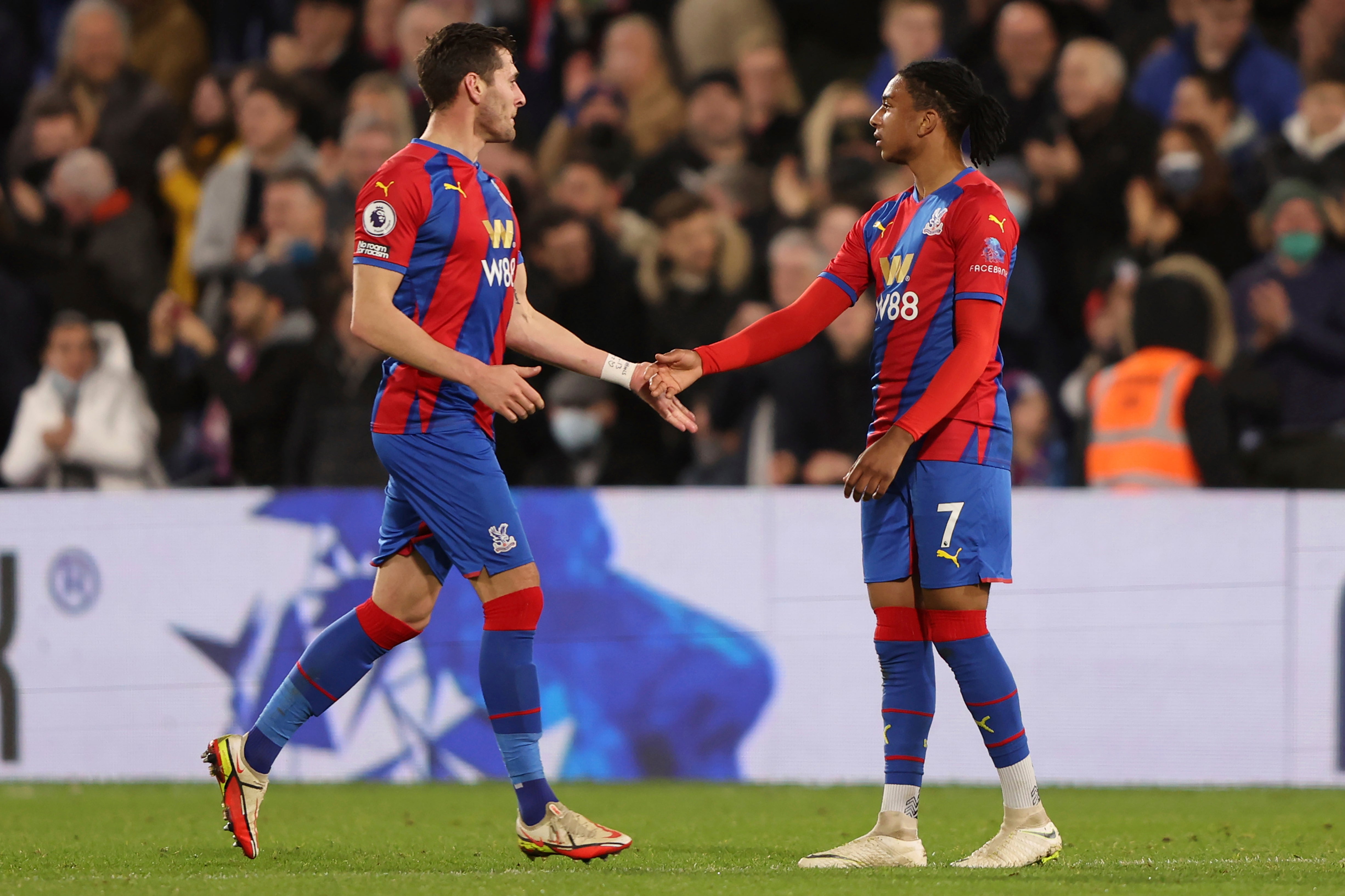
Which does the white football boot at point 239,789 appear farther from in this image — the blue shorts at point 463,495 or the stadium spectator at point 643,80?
the stadium spectator at point 643,80

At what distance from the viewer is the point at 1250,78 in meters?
9.22

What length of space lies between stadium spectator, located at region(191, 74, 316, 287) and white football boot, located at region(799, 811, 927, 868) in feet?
21.6

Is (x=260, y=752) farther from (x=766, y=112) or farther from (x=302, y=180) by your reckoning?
(x=766, y=112)

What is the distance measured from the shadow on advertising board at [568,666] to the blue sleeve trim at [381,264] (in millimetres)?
2968

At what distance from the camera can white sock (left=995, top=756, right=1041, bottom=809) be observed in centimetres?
451

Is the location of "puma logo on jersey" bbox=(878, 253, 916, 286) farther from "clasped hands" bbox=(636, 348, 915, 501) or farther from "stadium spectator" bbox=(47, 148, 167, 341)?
"stadium spectator" bbox=(47, 148, 167, 341)

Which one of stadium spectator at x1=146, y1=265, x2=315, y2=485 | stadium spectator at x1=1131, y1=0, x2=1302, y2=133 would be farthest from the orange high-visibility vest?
stadium spectator at x1=146, y1=265, x2=315, y2=485

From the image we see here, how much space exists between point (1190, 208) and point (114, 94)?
6.66m

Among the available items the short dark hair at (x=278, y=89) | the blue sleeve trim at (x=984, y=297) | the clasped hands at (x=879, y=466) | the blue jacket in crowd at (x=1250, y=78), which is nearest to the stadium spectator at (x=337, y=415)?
the short dark hair at (x=278, y=89)

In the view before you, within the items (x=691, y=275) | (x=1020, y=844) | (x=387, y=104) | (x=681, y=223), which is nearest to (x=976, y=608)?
(x=1020, y=844)

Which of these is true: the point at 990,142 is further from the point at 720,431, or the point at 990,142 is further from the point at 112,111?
the point at 112,111

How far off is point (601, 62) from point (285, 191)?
2.26 m

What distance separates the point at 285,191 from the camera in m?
9.56

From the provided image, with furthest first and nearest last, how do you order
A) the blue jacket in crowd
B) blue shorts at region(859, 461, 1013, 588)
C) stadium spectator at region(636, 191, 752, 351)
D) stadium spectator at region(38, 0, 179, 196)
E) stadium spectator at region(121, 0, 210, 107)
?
1. stadium spectator at region(121, 0, 210, 107)
2. stadium spectator at region(38, 0, 179, 196)
3. the blue jacket in crowd
4. stadium spectator at region(636, 191, 752, 351)
5. blue shorts at region(859, 461, 1013, 588)
